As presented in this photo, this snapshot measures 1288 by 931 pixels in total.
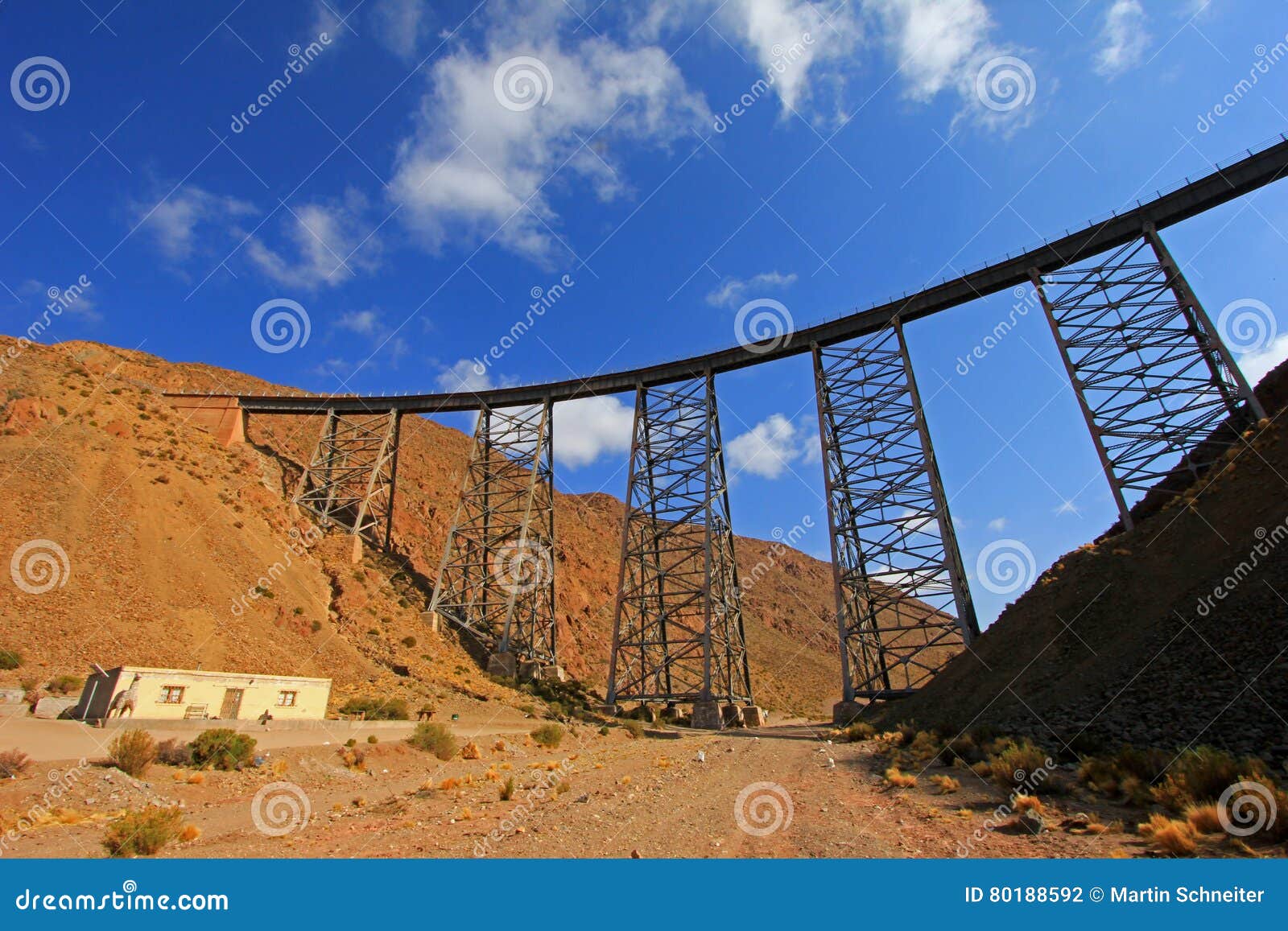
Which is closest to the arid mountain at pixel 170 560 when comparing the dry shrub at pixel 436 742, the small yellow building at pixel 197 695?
the small yellow building at pixel 197 695

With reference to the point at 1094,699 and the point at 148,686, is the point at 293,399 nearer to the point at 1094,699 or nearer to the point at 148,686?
the point at 148,686

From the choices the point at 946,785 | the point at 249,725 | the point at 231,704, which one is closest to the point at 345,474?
the point at 231,704

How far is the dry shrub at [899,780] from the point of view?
8.30m

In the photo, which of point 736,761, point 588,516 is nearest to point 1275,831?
point 736,761

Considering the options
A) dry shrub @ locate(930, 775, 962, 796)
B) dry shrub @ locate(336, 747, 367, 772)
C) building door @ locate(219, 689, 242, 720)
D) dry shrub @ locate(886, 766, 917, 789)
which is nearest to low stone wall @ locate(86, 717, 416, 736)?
building door @ locate(219, 689, 242, 720)

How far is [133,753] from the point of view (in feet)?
32.8

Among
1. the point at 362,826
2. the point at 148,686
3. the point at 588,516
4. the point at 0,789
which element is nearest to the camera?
the point at 362,826

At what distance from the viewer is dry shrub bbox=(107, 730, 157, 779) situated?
9.89 metres

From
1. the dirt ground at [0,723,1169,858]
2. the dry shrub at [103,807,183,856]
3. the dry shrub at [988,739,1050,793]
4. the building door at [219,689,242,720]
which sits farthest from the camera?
the building door at [219,689,242,720]

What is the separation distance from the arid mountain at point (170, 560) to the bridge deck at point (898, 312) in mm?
6824

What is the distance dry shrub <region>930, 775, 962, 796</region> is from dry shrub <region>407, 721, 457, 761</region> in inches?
416

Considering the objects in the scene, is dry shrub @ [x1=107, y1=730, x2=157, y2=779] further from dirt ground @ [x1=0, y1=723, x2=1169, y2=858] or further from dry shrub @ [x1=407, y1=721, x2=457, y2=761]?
dry shrub @ [x1=407, y1=721, x2=457, y2=761]

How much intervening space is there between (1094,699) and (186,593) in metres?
22.4

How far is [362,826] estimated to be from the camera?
293 inches
